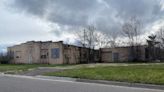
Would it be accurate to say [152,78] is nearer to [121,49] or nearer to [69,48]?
[69,48]

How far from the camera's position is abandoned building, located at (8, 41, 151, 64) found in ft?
134

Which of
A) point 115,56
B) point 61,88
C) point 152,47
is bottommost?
point 61,88

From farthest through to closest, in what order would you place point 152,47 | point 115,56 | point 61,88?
point 115,56 < point 152,47 < point 61,88

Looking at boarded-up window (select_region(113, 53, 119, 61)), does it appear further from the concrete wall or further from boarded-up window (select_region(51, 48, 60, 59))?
boarded-up window (select_region(51, 48, 60, 59))

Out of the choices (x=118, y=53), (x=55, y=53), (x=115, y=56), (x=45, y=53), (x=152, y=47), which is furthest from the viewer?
(x=115, y=56)

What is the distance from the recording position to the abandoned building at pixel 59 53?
134 feet

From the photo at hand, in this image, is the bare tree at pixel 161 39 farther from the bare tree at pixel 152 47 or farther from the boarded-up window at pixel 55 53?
the boarded-up window at pixel 55 53

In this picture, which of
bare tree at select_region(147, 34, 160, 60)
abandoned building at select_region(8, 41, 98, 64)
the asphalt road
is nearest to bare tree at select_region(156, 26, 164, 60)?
bare tree at select_region(147, 34, 160, 60)

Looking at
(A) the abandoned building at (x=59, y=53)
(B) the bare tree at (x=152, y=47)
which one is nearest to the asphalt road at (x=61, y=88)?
(A) the abandoned building at (x=59, y=53)

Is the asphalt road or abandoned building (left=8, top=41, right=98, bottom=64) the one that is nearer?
the asphalt road

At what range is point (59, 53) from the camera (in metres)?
40.6

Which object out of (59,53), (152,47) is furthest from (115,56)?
(59,53)

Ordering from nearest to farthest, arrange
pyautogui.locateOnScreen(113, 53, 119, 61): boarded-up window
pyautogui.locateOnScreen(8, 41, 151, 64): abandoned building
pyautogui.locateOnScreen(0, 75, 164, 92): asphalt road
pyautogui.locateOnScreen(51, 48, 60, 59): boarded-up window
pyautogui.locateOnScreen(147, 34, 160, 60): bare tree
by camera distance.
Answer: pyautogui.locateOnScreen(0, 75, 164, 92): asphalt road < pyautogui.locateOnScreen(51, 48, 60, 59): boarded-up window < pyautogui.locateOnScreen(8, 41, 151, 64): abandoned building < pyautogui.locateOnScreen(147, 34, 160, 60): bare tree < pyautogui.locateOnScreen(113, 53, 119, 61): boarded-up window

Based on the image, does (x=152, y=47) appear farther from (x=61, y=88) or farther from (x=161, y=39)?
(x=61, y=88)
